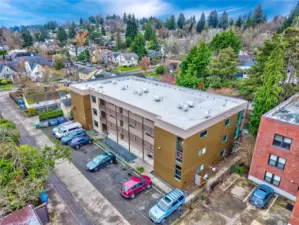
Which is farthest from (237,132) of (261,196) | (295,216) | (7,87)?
(7,87)

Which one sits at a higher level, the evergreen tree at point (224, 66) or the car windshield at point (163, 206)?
the evergreen tree at point (224, 66)

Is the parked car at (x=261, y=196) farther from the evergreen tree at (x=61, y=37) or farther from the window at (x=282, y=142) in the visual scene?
the evergreen tree at (x=61, y=37)

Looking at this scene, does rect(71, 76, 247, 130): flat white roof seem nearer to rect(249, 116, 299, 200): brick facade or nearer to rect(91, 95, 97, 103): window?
rect(91, 95, 97, 103): window

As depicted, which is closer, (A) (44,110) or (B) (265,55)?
(B) (265,55)

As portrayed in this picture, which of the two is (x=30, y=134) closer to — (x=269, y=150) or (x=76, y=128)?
(x=76, y=128)

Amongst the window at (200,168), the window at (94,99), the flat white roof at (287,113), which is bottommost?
the window at (200,168)

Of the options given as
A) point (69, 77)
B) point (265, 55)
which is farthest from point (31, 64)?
point (265, 55)

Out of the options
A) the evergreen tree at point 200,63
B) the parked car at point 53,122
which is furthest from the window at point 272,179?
the parked car at point 53,122
